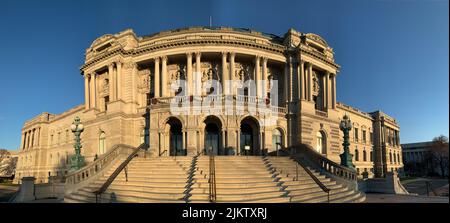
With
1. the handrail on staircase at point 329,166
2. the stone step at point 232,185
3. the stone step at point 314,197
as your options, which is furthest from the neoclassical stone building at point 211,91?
the stone step at point 314,197

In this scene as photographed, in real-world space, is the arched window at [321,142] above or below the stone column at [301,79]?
below

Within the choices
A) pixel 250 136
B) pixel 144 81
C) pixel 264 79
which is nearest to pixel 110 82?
pixel 144 81

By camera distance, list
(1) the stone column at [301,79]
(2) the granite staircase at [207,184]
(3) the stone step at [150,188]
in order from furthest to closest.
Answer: (1) the stone column at [301,79] → (3) the stone step at [150,188] → (2) the granite staircase at [207,184]

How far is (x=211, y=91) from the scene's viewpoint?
1029 inches

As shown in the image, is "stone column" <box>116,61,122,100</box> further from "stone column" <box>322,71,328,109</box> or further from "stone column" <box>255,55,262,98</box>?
"stone column" <box>322,71,328,109</box>

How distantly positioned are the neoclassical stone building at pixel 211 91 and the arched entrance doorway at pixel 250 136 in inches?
3.9

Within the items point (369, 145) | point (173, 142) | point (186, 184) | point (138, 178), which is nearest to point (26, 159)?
point (173, 142)

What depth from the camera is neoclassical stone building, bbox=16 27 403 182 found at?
2186 centimetres

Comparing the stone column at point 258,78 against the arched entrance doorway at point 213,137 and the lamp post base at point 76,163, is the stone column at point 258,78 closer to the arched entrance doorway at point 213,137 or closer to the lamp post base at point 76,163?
the arched entrance doorway at point 213,137

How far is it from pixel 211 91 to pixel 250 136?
6161 millimetres

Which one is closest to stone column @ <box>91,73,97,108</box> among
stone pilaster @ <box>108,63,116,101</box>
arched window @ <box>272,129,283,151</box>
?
stone pilaster @ <box>108,63,116,101</box>

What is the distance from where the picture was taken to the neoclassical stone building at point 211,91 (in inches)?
861

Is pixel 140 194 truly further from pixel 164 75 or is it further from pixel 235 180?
pixel 164 75

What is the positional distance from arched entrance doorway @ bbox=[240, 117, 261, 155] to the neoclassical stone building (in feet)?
0.32
